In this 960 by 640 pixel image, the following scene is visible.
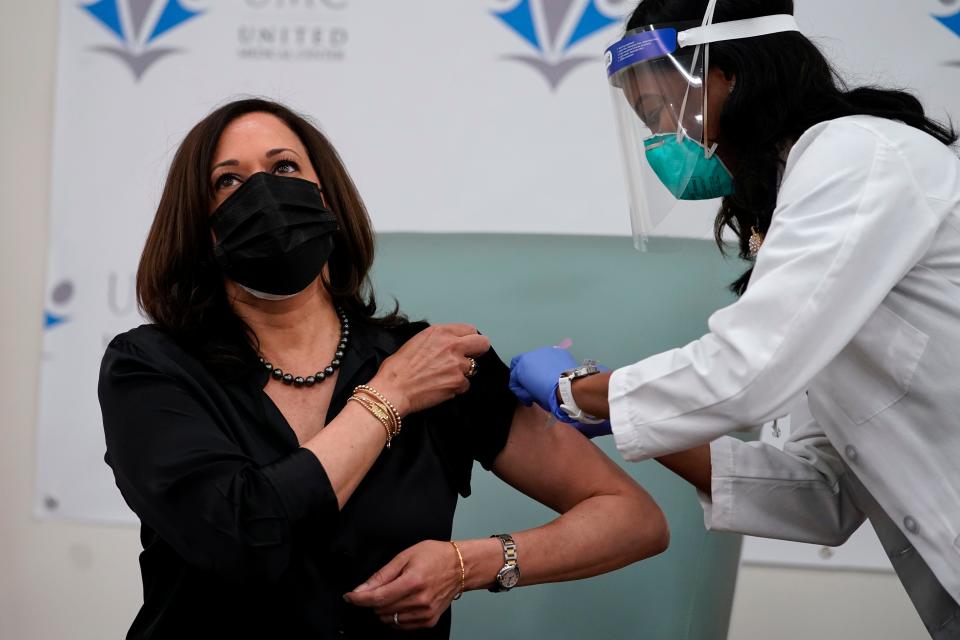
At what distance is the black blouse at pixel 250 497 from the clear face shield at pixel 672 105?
1.52 feet

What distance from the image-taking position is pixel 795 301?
1150 millimetres

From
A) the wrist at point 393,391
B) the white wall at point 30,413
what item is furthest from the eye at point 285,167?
the white wall at point 30,413

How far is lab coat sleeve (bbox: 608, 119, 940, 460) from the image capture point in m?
1.15

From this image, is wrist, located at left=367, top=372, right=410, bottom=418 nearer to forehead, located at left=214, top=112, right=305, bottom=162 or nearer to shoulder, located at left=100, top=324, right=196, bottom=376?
shoulder, located at left=100, top=324, right=196, bottom=376

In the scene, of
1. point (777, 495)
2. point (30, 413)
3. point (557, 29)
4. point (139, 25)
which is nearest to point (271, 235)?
point (777, 495)

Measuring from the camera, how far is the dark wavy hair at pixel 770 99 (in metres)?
1.38

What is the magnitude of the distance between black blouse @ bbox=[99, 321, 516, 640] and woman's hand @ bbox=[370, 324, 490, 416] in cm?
6

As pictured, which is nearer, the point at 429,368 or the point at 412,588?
the point at 412,588

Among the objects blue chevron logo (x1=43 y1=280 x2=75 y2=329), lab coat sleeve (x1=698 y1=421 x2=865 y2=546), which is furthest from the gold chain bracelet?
blue chevron logo (x1=43 y1=280 x2=75 y2=329)

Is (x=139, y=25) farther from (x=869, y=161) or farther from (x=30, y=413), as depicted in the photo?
(x=869, y=161)

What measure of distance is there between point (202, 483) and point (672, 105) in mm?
839

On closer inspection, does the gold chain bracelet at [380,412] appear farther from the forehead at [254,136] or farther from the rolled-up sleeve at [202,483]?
the forehead at [254,136]

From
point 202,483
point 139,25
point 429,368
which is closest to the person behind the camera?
point 202,483

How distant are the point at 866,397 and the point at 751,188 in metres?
0.33
